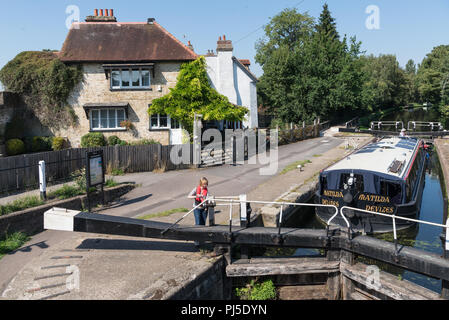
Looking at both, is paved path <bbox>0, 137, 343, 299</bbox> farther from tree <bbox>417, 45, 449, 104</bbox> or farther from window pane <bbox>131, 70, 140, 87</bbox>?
tree <bbox>417, 45, 449, 104</bbox>

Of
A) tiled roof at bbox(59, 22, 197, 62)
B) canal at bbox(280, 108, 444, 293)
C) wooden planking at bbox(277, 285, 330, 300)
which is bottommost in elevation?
wooden planking at bbox(277, 285, 330, 300)

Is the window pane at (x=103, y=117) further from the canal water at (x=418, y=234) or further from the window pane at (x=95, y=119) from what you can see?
the canal water at (x=418, y=234)

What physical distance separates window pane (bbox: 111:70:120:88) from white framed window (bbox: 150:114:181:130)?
3.04 meters

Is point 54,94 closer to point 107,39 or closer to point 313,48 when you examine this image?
point 107,39

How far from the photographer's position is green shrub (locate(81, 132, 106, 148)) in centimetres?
2281

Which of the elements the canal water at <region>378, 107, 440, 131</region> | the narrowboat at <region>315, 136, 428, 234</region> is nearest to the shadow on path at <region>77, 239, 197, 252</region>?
the narrowboat at <region>315, 136, 428, 234</region>

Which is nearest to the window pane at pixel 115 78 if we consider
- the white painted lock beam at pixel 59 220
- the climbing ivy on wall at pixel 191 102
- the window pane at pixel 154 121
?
the window pane at pixel 154 121

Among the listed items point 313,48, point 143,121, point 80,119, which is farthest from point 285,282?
point 313,48

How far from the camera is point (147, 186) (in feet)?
50.3

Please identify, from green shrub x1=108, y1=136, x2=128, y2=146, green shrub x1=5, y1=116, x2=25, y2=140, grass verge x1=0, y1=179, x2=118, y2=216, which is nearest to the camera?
grass verge x1=0, y1=179, x2=118, y2=216

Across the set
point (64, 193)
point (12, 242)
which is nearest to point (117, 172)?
point (64, 193)

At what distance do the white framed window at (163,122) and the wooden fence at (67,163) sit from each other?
5748 millimetres

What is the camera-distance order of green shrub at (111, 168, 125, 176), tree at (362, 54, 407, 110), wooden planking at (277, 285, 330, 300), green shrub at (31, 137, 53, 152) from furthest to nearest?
tree at (362, 54, 407, 110), green shrub at (31, 137, 53, 152), green shrub at (111, 168, 125, 176), wooden planking at (277, 285, 330, 300)

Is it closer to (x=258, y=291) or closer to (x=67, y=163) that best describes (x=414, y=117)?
(x=67, y=163)
